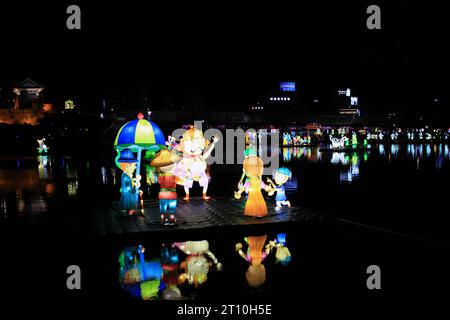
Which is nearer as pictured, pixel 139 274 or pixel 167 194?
pixel 139 274

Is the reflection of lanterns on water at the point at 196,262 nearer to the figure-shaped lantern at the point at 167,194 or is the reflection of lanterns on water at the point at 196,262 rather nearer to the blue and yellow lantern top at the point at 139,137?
the figure-shaped lantern at the point at 167,194

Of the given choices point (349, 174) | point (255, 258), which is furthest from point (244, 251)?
point (349, 174)

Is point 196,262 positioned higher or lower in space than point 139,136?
lower

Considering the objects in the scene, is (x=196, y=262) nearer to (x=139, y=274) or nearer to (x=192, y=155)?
(x=139, y=274)

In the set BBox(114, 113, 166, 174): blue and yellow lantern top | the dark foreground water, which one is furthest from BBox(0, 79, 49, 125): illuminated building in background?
BBox(114, 113, 166, 174): blue and yellow lantern top

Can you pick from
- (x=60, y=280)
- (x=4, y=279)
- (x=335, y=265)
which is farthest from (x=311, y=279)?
(x=4, y=279)

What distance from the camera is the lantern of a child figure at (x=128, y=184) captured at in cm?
1153

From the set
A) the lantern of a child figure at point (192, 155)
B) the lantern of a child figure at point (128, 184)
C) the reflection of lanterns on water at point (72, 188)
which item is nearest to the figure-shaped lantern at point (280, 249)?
the lantern of a child figure at point (128, 184)

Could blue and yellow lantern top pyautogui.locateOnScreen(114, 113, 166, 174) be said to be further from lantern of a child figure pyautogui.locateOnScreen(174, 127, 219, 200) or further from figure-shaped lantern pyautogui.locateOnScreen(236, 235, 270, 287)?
figure-shaped lantern pyautogui.locateOnScreen(236, 235, 270, 287)

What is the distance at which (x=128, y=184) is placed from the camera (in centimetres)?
1171

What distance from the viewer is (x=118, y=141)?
12.0 m

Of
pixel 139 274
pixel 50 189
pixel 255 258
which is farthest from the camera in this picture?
pixel 50 189

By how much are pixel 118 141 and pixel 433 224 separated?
8.33 metres
